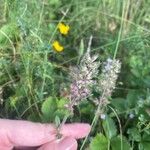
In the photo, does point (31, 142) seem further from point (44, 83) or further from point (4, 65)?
point (4, 65)

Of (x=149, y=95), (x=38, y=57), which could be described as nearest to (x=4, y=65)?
(x=38, y=57)

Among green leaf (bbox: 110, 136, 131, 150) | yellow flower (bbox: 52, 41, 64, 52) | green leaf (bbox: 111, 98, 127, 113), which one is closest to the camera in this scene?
green leaf (bbox: 110, 136, 131, 150)

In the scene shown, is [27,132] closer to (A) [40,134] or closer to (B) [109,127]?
Answer: (A) [40,134]

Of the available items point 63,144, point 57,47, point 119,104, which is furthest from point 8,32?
point 63,144

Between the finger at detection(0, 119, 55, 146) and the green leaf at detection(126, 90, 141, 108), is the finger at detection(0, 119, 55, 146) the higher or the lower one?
the lower one

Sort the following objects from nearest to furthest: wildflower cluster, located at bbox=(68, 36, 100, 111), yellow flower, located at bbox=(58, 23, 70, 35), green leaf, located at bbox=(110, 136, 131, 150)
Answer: wildflower cluster, located at bbox=(68, 36, 100, 111), green leaf, located at bbox=(110, 136, 131, 150), yellow flower, located at bbox=(58, 23, 70, 35)

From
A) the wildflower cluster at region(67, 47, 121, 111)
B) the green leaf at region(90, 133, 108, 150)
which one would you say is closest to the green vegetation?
the green leaf at region(90, 133, 108, 150)

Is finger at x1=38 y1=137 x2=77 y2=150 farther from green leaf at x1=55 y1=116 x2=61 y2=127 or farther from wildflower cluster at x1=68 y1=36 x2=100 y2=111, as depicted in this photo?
wildflower cluster at x1=68 y1=36 x2=100 y2=111
